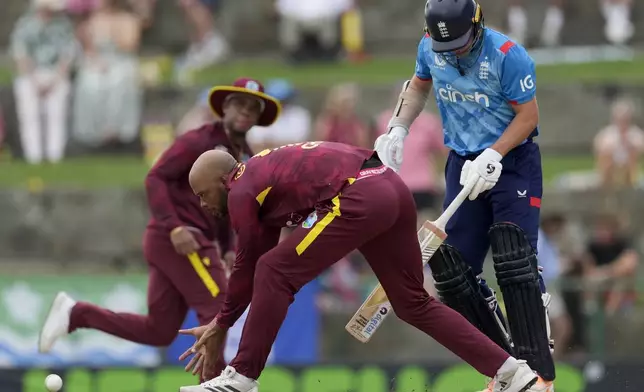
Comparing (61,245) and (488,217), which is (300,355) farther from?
(488,217)

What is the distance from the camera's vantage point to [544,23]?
62.6ft

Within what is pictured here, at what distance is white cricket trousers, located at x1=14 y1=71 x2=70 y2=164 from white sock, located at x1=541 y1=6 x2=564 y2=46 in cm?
653

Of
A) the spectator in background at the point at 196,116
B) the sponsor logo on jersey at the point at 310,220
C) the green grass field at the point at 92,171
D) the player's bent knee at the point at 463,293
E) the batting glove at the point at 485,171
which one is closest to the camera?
the sponsor logo on jersey at the point at 310,220

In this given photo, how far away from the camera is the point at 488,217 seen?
8.83 m

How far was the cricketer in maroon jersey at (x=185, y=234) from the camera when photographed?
9836 mm

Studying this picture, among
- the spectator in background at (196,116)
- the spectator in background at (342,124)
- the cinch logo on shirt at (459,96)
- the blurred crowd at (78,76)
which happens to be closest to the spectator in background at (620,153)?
the spectator in background at (342,124)

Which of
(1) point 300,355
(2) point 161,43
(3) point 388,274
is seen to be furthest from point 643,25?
(3) point 388,274

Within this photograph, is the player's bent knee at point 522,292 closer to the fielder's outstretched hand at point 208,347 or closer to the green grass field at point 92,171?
the fielder's outstretched hand at point 208,347

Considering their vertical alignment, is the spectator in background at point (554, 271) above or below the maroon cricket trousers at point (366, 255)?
below

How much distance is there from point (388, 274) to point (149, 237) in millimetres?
2708

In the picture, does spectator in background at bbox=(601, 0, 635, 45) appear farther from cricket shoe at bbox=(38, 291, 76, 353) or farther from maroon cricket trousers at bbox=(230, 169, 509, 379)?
maroon cricket trousers at bbox=(230, 169, 509, 379)

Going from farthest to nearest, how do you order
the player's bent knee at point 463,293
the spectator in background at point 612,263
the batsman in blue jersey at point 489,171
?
the spectator in background at point 612,263 → the player's bent knee at point 463,293 → the batsman in blue jersey at point 489,171

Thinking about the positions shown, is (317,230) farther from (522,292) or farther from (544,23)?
(544,23)

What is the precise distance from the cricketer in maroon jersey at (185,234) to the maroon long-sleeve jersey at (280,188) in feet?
5.96
